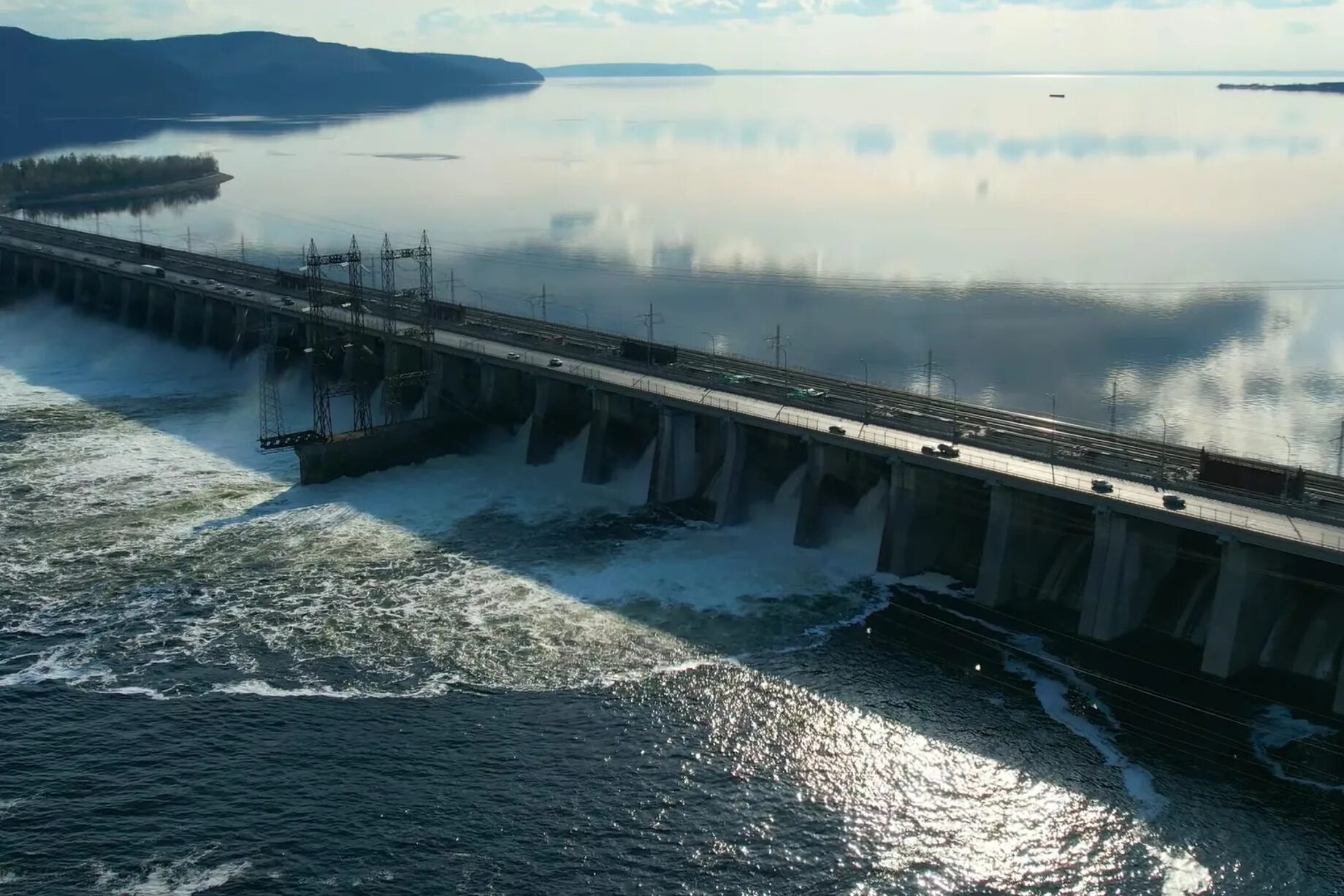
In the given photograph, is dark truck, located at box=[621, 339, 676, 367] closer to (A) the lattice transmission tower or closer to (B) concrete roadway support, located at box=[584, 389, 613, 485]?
(B) concrete roadway support, located at box=[584, 389, 613, 485]

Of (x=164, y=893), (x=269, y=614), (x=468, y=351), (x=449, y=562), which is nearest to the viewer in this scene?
(x=164, y=893)

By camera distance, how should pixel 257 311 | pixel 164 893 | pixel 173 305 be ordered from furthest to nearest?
pixel 173 305 → pixel 257 311 → pixel 164 893

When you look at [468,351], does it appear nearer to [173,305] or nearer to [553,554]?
[553,554]

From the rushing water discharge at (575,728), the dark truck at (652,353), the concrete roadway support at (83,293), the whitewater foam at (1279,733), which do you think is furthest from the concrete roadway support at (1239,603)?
the concrete roadway support at (83,293)

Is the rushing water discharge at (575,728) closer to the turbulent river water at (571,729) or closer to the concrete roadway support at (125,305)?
the turbulent river water at (571,729)

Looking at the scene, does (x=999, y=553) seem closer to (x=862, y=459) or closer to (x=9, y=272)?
(x=862, y=459)

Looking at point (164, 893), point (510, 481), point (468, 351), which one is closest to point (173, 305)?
point (468, 351)

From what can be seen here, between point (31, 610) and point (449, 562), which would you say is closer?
point (31, 610)

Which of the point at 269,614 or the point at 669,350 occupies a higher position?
the point at 669,350
